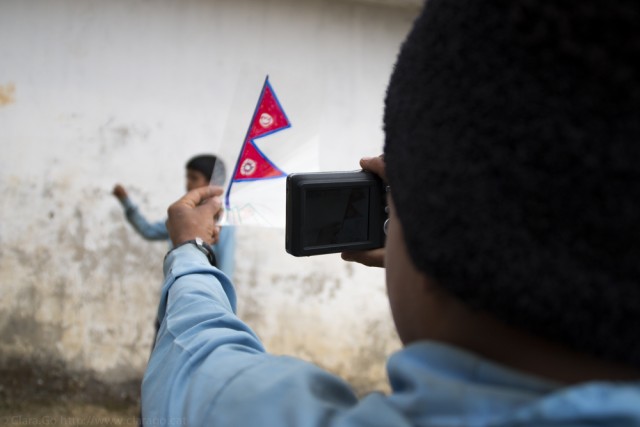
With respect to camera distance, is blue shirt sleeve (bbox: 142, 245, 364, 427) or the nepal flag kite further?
the nepal flag kite

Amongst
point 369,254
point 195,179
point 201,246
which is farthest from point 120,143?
point 369,254

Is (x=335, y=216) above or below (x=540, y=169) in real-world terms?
below

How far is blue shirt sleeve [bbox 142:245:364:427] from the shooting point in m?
0.64

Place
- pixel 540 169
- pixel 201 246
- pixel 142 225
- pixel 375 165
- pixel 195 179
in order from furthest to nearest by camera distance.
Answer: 1. pixel 142 225
2. pixel 195 179
3. pixel 201 246
4. pixel 375 165
5. pixel 540 169

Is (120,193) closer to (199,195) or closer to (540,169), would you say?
(199,195)

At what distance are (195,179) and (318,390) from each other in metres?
2.81

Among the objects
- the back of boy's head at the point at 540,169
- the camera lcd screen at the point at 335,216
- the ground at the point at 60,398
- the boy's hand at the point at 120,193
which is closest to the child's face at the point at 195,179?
the boy's hand at the point at 120,193

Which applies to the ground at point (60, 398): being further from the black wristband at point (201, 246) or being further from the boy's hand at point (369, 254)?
the boy's hand at point (369, 254)

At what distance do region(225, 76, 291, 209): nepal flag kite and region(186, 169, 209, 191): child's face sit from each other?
2.06 m

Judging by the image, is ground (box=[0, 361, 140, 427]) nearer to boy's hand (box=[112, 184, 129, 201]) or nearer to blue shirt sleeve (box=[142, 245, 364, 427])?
boy's hand (box=[112, 184, 129, 201])

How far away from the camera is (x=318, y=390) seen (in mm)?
666

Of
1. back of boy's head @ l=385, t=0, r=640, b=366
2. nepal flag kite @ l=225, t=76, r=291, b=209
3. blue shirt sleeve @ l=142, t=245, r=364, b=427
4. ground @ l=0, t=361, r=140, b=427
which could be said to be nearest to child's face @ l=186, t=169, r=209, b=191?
ground @ l=0, t=361, r=140, b=427

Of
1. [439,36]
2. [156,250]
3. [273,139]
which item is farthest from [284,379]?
[156,250]

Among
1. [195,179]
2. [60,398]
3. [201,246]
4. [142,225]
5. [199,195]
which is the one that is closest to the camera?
[201,246]
